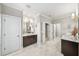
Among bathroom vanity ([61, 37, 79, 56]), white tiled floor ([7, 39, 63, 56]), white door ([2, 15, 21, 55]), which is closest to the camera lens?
bathroom vanity ([61, 37, 79, 56])

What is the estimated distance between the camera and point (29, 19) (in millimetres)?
4570

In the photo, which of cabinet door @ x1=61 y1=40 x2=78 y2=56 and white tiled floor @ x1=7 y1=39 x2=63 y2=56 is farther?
white tiled floor @ x1=7 y1=39 x2=63 y2=56

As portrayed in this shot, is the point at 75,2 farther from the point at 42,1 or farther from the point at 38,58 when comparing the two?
the point at 38,58

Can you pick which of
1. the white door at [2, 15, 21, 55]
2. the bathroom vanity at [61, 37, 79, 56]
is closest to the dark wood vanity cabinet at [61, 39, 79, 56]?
the bathroom vanity at [61, 37, 79, 56]

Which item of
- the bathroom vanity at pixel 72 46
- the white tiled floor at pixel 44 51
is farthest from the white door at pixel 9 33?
the bathroom vanity at pixel 72 46

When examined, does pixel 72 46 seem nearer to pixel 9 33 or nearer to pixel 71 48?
pixel 71 48

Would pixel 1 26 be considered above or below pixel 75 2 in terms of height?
below

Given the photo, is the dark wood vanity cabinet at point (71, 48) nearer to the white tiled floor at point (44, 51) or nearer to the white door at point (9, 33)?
the white tiled floor at point (44, 51)

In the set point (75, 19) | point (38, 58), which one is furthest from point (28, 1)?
point (38, 58)

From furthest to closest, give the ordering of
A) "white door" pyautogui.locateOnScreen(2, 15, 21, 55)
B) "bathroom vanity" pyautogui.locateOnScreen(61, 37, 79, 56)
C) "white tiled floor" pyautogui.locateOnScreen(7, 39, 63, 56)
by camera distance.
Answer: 1. "white door" pyautogui.locateOnScreen(2, 15, 21, 55)
2. "white tiled floor" pyautogui.locateOnScreen(7, 39, 63, 56)
3. "bathroom vanity" pyautogui.locateOnScreen(61, 37, 79, 56)

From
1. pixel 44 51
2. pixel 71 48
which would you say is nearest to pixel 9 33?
pixel 44 51

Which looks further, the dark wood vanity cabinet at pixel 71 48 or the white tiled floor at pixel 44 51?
the white tiled floor at pixel 44 51

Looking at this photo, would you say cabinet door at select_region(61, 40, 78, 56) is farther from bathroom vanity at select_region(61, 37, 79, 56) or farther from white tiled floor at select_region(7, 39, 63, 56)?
white tiled floor at select_region(7, 39, 63, 56)

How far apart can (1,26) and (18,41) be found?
3.34 feet
